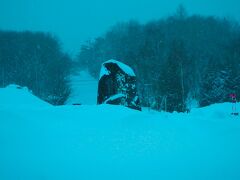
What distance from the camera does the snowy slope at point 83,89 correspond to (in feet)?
136

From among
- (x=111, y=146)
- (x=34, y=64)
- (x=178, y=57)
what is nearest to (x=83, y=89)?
(x=34, y=64)

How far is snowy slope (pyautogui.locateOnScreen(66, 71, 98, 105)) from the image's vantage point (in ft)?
136

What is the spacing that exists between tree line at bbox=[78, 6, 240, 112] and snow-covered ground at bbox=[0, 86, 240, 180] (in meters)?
10.2

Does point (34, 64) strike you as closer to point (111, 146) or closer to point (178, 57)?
point (178, 57)

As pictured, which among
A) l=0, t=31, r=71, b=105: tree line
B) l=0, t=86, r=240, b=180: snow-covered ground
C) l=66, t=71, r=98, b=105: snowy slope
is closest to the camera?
l=0, t=86, r=240, b=180: snow-covered ground

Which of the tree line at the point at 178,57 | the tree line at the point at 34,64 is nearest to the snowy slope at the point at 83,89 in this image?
the tree line at the point at 178,57

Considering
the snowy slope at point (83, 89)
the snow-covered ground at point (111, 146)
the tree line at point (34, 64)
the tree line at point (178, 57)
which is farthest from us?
the snowy slope at point (83, 89)

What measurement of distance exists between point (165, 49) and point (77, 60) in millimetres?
28019

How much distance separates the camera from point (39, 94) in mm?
35031

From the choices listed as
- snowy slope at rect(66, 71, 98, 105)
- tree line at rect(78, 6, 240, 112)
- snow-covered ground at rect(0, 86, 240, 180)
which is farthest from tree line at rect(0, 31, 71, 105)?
snow-covered ground at rect(0, 86, 240, 180)

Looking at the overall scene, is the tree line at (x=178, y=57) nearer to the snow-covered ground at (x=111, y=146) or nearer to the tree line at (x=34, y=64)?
the tree line at (x=34, y=64)

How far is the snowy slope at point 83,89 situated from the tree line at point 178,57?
6.72 ft

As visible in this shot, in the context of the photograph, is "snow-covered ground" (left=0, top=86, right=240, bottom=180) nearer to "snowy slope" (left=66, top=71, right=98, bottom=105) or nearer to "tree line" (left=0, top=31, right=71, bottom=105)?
"tree line" (left=0, top=31, right=71, bottom=105)

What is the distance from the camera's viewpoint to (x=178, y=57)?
30.9m
